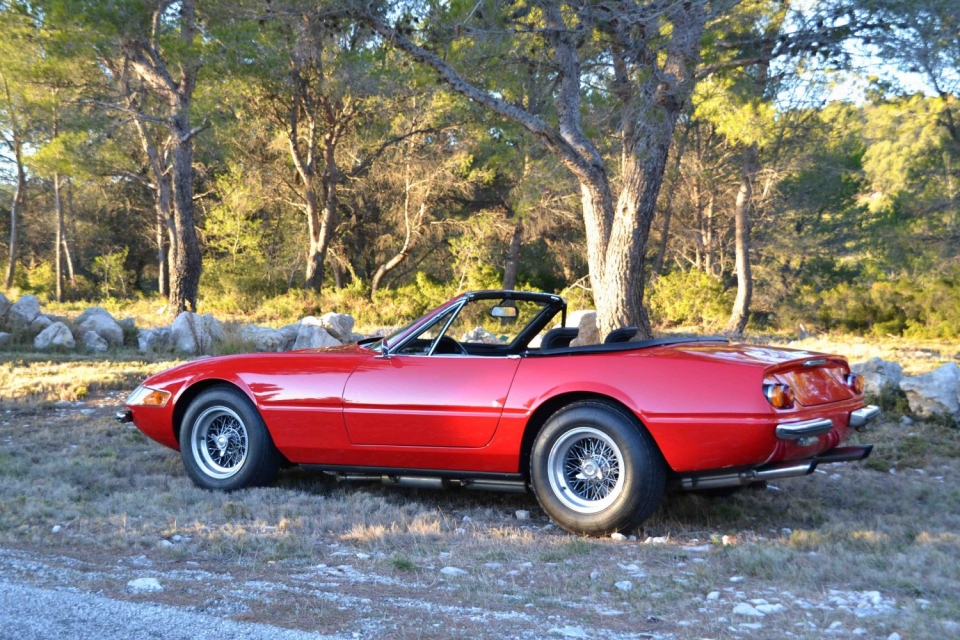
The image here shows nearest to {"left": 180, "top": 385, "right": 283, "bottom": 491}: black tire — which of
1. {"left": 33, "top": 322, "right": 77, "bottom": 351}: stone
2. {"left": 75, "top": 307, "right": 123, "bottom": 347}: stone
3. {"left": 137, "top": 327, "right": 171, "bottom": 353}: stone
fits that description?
{"left": 137, "top": 327, "right": 171, "bottom": 353}: stone

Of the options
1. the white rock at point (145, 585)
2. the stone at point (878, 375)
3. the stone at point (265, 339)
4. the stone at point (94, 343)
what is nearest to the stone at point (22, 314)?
the stone at point (94, 343)

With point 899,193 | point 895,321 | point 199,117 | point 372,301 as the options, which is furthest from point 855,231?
point 199,117

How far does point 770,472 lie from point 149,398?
4.16 m

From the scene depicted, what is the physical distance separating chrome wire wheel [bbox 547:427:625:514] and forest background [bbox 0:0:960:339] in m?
4.68

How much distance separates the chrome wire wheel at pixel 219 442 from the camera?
19.3 ft

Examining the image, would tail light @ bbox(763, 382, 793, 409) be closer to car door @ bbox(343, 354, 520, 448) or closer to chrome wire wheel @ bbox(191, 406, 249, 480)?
car door @ bbox(343, 354, 520, 448)

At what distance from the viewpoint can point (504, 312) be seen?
6.08 metres

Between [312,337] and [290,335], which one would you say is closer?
[312,337]

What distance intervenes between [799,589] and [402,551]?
6.22ft

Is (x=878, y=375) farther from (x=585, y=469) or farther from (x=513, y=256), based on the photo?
(x=513, y=256)

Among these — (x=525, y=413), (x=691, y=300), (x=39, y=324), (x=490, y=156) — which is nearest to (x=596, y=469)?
(x=525, y=413)

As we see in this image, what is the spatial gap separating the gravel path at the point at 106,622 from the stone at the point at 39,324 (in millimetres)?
12264

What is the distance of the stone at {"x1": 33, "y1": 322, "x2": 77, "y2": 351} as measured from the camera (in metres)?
13.9

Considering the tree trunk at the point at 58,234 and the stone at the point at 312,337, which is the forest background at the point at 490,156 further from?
the stone at the point at 312,337
